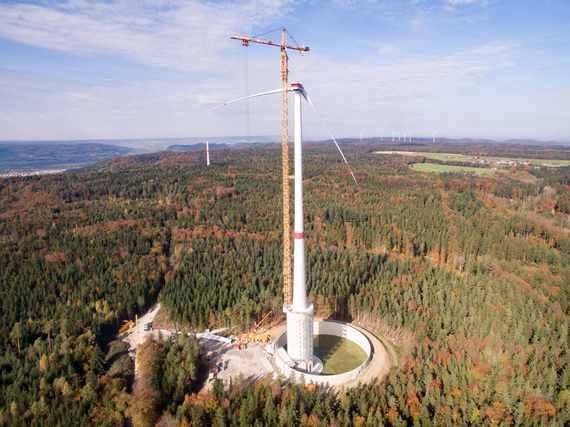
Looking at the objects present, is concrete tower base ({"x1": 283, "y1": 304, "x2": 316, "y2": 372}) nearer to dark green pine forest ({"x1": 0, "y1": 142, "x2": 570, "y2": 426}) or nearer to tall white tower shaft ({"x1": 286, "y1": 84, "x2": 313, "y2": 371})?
tall white tower shaft ({"x1": 286, "y1": 84, "x2": 313, "y2": 371})

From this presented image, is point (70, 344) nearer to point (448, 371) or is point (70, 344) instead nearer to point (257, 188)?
point (448, 371)

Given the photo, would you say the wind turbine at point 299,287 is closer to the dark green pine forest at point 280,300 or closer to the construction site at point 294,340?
the construction site at point 294,340

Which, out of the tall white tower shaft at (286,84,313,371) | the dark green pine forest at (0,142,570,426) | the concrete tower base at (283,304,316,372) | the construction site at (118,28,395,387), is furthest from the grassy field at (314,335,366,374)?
the dark green pine forest at (0,142,570,426)

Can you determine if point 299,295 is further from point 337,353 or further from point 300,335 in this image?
point 337,353

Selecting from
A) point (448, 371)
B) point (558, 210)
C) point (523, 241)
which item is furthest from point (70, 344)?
point (558, 210)

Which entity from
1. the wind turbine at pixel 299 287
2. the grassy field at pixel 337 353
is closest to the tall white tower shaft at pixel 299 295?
the wind turbine at pixel 299 287

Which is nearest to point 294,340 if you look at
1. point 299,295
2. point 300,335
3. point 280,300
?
point 300,335
